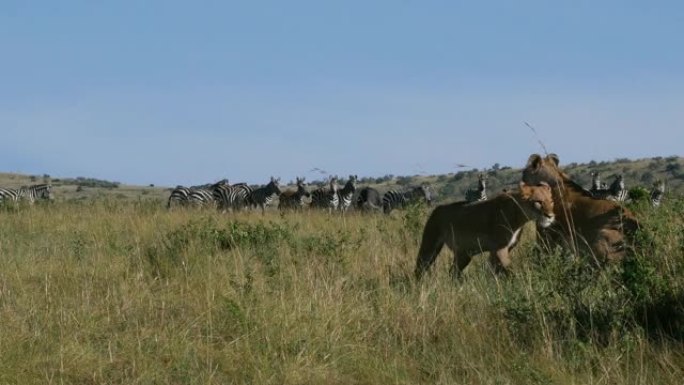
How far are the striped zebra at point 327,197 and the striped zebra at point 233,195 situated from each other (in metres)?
2.46

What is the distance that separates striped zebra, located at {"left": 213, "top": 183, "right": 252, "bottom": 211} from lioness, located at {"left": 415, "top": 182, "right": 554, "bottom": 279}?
73.4 feet

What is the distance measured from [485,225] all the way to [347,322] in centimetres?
334

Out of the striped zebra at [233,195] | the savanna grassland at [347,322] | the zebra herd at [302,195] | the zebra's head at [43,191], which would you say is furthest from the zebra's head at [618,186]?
the zebra's head at [43,191]

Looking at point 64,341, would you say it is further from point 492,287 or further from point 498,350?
point 492,287

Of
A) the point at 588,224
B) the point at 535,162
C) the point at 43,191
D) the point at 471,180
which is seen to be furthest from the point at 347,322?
the point at 471,180

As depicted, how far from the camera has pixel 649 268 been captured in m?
6.82

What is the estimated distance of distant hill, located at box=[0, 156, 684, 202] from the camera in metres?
44.5

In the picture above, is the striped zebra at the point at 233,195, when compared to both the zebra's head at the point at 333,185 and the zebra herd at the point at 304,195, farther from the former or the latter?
the zebra's head at the point at 333,185

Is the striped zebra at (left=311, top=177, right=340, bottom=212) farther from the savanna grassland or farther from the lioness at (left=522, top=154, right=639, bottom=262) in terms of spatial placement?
the savanna grassland

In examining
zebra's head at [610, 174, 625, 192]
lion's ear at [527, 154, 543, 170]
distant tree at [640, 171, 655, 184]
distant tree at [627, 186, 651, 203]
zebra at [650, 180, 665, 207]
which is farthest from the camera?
distant tree at [640, 171, 655, 184]

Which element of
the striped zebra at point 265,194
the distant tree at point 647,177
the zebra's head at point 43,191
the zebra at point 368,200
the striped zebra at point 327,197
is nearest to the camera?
the striped zebra at point 327,197

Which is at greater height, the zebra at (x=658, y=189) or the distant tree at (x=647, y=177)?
the zebra at (x=658, y=189)

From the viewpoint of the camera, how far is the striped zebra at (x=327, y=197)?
31.9 meters

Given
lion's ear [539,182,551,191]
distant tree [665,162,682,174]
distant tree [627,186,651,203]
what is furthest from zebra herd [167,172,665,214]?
lion's ear [539,182,551,191]
